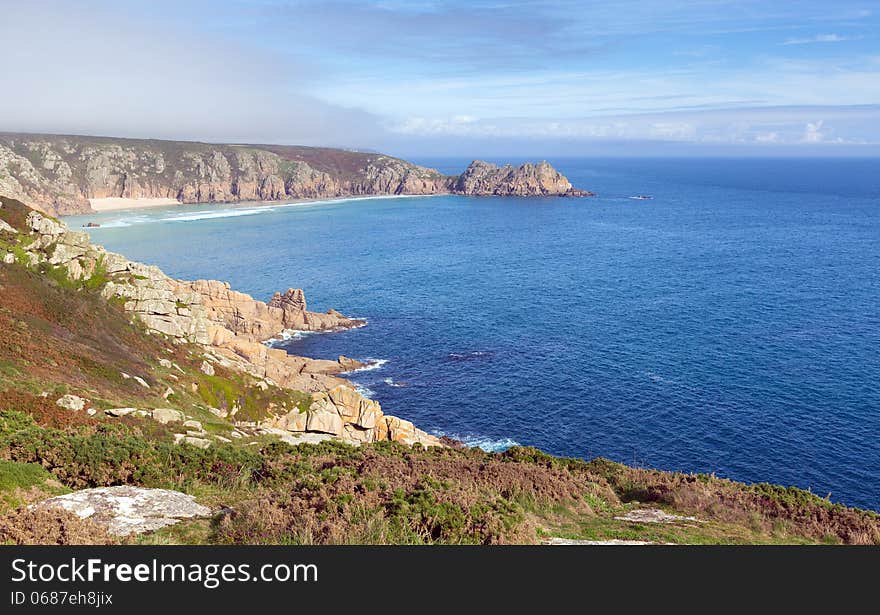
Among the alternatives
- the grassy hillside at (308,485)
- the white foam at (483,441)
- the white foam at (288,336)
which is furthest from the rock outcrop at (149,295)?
the white foam at (288,336)

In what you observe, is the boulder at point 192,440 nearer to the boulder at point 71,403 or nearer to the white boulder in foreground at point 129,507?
the boulder at point 71,403

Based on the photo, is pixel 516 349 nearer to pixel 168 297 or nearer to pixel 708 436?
pixel 708 436

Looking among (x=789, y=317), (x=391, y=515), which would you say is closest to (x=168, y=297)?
(x=391, y=515)

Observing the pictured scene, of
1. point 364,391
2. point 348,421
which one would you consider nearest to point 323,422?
point 348,421

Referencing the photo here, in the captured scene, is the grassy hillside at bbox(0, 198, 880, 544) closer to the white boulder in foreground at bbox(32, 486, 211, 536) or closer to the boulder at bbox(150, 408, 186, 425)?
the white boulder in foreground at bbox(32, 486, 211, 536)

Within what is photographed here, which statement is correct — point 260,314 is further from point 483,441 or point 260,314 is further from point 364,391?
point 483,441

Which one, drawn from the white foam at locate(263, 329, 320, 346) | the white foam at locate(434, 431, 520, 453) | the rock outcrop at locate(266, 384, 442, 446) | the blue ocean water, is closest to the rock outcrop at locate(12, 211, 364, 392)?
the rock outcrop at locate(266, 384, 442, 446)
